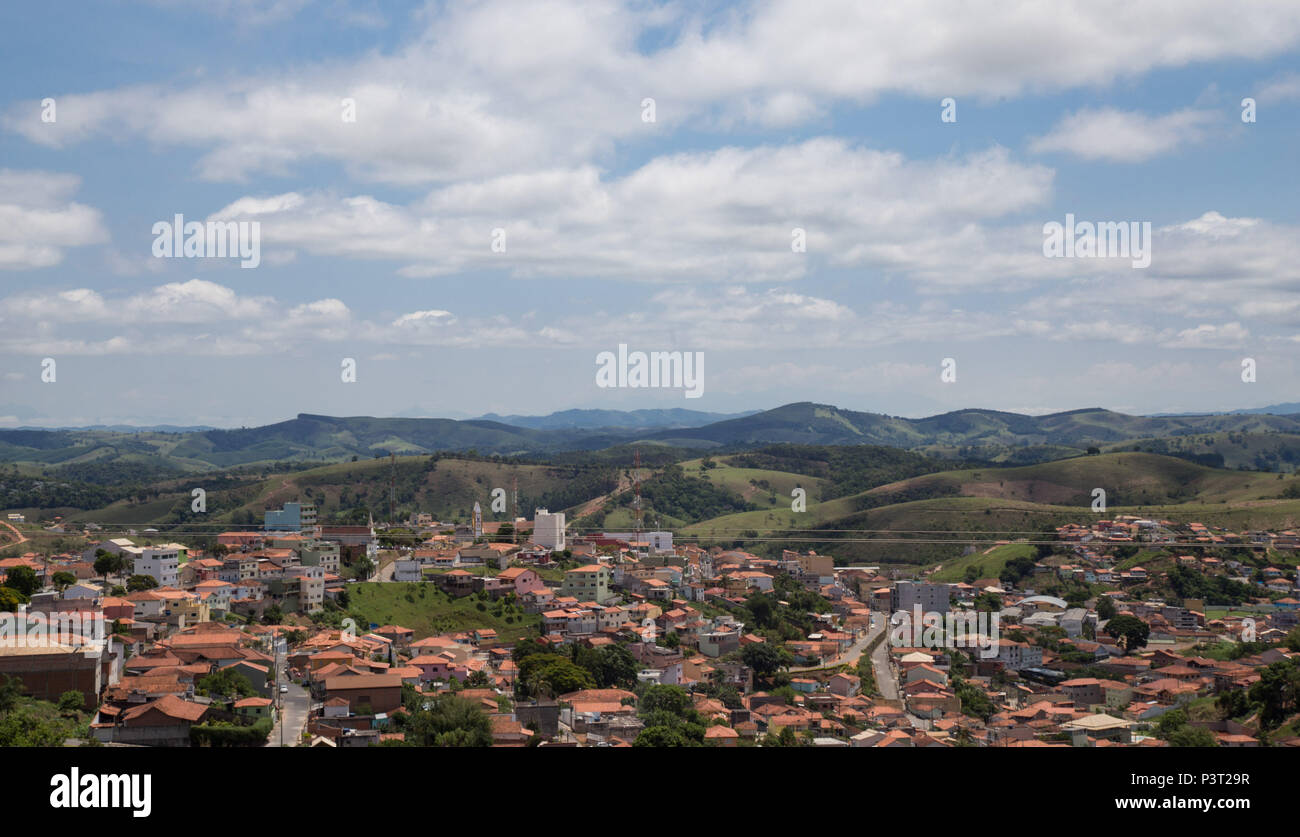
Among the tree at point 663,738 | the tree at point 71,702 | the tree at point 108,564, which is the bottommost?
the tree at point 663,738

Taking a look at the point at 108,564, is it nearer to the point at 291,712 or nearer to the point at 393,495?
the point at 291,712

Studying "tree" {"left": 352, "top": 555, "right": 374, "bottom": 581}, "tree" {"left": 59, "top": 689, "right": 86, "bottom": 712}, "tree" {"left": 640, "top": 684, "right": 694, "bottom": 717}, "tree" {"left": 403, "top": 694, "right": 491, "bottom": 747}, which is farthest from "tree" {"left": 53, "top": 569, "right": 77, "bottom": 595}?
"tree" {"left": 640, "top": 684, "right": 694, "bottom": 717}

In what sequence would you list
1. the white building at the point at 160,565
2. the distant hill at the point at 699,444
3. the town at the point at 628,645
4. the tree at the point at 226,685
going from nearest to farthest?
the town at the point at 628,645 → the tree at the point at 226,685 → the white building at the point at 160,565 → the distant hill at the point at 699,444

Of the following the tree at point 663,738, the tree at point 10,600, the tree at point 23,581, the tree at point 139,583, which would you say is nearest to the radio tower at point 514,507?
the tree at point 139,583

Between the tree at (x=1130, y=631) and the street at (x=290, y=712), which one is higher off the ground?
the street at (x=290, y=712)

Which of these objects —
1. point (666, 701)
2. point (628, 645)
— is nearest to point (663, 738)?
point (666, 701)

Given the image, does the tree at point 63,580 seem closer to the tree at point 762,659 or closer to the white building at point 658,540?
the tree at point 762,659

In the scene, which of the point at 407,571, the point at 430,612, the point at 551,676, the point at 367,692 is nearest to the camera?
the point at 367,692

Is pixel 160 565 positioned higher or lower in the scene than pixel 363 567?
higher
